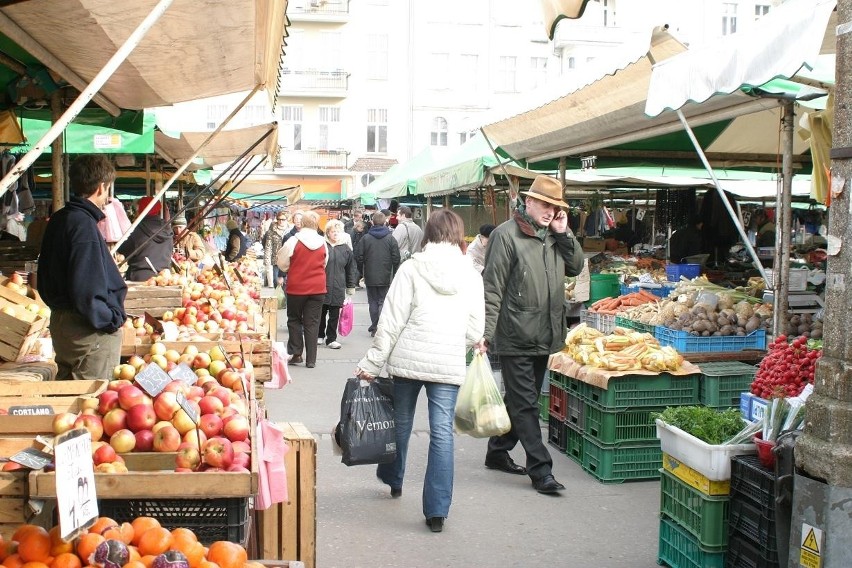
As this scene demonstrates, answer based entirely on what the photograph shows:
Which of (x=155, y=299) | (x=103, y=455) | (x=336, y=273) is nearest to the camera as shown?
(x=103, y=455)

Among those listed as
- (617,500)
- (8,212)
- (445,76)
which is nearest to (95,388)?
(617,500)

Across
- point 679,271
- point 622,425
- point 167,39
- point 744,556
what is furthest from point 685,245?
point 167,39

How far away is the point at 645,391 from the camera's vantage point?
6.38 m

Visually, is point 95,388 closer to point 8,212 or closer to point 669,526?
point 669,526

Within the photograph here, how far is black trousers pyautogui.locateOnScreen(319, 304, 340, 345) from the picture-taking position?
13.3 meters

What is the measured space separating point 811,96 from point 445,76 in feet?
136

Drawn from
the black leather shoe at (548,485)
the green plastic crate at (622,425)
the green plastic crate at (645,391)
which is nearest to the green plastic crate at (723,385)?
the green plastic crate at (645,391)

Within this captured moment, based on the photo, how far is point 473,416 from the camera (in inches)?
232

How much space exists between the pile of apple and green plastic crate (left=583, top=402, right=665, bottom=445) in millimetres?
3219

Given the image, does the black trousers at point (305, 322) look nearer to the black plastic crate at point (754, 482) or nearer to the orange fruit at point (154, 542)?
the black plastic crate at point (754, 482)

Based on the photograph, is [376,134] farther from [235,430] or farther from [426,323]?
[235,430]

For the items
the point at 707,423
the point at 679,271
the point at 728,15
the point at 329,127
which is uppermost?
the point at 728,15

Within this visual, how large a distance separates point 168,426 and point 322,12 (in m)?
45.2

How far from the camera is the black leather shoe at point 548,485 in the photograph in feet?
19.9
